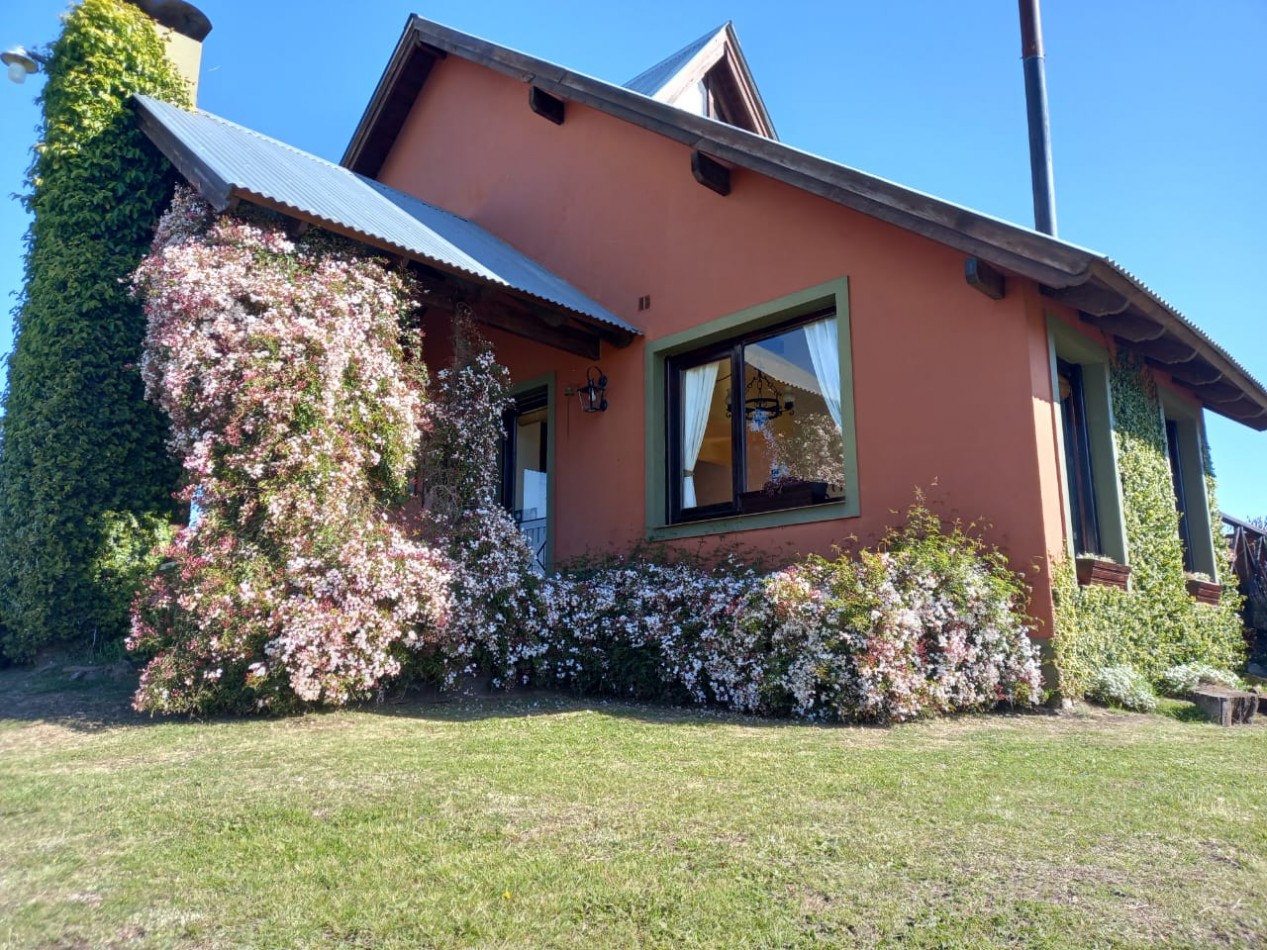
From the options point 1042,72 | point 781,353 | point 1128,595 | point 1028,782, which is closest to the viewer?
point 1028,782

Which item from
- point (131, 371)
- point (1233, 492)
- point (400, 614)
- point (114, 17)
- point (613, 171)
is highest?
point (114, 17)

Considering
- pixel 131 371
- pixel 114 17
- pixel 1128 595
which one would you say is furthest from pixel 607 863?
pixel 114 17

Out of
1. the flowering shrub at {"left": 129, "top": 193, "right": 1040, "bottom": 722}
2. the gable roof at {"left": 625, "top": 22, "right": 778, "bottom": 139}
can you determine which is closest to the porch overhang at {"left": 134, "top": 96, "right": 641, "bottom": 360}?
the flowering shrub at {"left": 129, "top": 193, "right": 1040, "bottom": 722}

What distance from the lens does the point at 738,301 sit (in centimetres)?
809

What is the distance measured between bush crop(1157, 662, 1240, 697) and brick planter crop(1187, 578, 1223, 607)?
1.18 meters

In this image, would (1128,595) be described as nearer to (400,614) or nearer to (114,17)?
(400,614)

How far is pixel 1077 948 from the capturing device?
2.25m

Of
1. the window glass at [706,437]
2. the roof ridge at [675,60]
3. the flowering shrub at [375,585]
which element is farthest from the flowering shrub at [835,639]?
the roof ridge at [675,60]

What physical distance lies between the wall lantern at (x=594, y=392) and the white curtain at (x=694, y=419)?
88 centimetres

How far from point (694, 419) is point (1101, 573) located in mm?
3680

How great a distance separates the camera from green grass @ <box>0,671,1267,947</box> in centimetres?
240

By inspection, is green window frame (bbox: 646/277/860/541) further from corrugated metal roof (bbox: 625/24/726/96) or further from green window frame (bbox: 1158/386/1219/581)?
corrugated metal roof (bbox: 625/24/726/96)

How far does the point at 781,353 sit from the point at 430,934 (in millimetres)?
6408

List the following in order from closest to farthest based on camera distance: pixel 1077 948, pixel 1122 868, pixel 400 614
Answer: pixel 1077 948
pixel 1122 868
pixel 400 614
